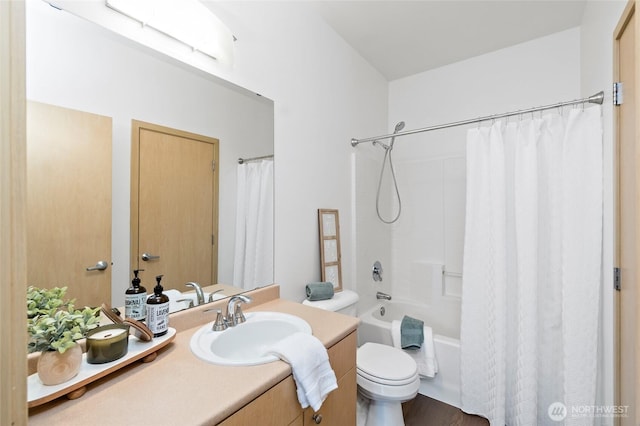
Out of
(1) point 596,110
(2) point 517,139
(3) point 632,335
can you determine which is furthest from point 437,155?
(3) point 632,335

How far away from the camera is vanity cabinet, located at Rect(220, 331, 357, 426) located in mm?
781

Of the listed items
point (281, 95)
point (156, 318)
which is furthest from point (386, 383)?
point (281, 95)

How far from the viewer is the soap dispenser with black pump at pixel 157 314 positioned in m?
0.97

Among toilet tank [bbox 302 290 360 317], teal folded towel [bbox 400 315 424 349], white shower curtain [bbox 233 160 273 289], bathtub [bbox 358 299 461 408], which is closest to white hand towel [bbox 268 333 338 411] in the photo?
white shower curtain [bbox 233 160 273 289]

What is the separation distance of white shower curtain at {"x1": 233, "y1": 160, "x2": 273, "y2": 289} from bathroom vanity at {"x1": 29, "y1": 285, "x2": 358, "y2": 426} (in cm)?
42

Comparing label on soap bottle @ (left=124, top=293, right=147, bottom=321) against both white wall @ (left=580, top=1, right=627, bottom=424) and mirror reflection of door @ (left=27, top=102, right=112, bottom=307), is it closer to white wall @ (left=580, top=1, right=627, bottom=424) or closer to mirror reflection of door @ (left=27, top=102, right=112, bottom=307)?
mirror reflection of door @ (left=27, top=102, right=112, bottom=307)

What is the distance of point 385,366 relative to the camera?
1612 millimetres

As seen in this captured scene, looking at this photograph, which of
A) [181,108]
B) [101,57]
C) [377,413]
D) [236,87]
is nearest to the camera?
[101,57]

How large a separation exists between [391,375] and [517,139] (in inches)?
61.8

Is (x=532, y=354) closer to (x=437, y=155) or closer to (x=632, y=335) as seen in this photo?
(x=632, y=335)

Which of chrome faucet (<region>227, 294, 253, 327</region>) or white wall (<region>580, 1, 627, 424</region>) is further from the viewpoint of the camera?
white wall (<region>580, 1, 627, 424</region>)

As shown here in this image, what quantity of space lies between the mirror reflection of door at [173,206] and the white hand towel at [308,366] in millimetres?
571

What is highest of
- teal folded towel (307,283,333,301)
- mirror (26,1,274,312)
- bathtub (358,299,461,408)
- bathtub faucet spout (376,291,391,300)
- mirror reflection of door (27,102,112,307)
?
mirror (26,1,274,312)

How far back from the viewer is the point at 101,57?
39.5 inches
